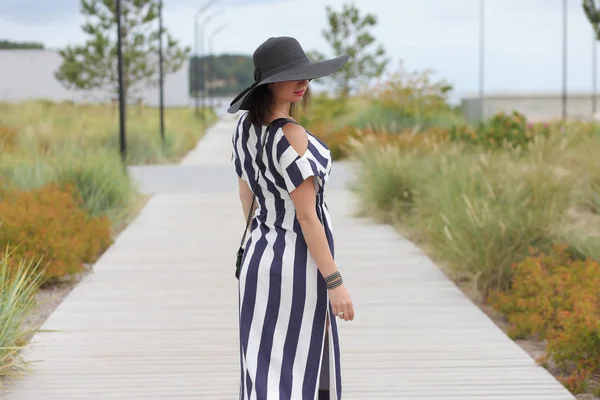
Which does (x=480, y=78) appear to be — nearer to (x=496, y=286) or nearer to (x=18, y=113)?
(x=18, y=113)

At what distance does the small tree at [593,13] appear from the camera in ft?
102

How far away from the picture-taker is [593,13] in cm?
3106

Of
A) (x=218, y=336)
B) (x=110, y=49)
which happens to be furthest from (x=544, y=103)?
(x=218, y=336)

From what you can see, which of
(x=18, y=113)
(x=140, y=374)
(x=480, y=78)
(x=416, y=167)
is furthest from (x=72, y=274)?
A: (x=480, y=78)

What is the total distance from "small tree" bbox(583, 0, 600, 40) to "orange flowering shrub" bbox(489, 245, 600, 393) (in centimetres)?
2455

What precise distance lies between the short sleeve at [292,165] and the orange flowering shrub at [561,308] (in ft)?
8.65

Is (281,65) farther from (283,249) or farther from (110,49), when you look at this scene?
(110,49)

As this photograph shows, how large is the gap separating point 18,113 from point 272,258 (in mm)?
23357

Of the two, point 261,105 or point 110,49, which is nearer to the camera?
point 261,105

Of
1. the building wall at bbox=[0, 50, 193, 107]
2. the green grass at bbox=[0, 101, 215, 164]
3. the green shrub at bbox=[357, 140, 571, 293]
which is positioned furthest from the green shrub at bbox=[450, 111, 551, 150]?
the building wall at bbox=[0, 50, 193, 107]

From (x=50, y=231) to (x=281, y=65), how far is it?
5.28m

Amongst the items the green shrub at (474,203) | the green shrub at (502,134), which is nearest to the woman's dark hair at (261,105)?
the green shrub at (474,203)

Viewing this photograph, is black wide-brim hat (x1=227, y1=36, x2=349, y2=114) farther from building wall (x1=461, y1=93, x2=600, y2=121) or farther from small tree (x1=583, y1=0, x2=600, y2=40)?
building wall (x1=461, y1=93, x2=600, y2=121)

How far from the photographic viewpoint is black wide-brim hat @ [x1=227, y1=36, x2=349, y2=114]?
3529 millimetres
